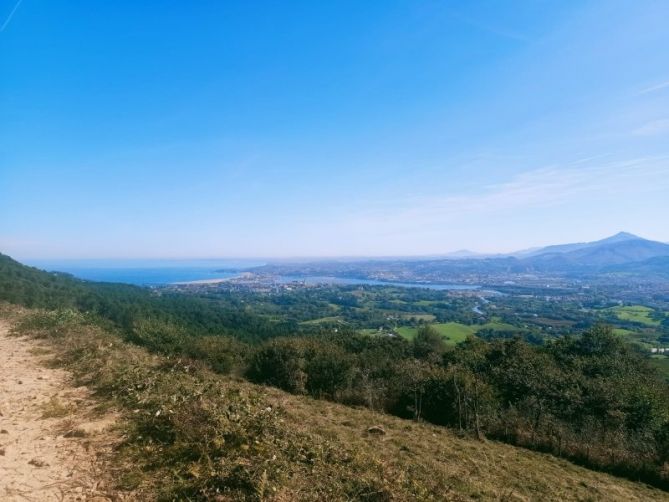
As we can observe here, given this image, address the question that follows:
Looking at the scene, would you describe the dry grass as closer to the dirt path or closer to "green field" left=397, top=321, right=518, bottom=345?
the dirt path

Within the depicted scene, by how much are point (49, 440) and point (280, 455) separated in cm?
335

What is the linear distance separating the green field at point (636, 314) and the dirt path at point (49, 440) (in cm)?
8428

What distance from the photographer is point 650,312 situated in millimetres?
74625

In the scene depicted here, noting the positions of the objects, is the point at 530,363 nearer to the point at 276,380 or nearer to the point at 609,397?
the point at 609,397

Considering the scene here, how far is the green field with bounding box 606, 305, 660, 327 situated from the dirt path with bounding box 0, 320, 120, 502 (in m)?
84.3

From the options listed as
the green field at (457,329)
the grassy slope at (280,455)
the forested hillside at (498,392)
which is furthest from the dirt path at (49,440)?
the green field at (457,329)

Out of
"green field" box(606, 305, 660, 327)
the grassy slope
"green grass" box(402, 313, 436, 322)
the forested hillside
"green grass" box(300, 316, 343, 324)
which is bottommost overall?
"green field" box(606, 305, 660, 327)

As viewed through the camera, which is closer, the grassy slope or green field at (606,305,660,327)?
the grassy slope

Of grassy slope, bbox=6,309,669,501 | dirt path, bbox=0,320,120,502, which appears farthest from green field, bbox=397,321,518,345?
dirt path, bbox=0,320,120,502

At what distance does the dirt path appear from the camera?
3.86 m

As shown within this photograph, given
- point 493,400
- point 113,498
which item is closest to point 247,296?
point 493,400

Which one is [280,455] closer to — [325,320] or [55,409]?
[55,409]

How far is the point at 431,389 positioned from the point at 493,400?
98.5 inches

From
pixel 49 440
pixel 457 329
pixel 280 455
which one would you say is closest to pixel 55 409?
pixel 49 440
